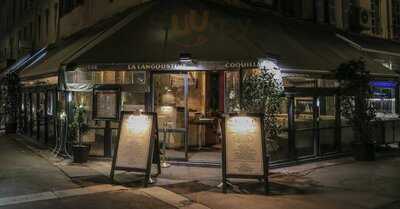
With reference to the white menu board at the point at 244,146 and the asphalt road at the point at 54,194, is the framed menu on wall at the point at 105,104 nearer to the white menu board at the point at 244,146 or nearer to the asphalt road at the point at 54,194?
the asphalt road at the point at 54,194

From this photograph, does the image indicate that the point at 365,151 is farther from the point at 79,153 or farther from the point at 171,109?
the point at 79,153

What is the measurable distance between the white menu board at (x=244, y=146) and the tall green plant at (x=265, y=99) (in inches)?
32.5

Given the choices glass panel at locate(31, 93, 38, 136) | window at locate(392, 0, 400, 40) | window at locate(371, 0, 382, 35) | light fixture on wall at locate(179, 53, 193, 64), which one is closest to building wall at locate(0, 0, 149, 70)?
glass panel at locate(31, 93, 38, 136)

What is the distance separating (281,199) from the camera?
7547 millimetres

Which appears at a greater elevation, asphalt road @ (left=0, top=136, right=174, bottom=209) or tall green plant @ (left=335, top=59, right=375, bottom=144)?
tall green plant @ (left=335, top=59, right=375, bottom=144)

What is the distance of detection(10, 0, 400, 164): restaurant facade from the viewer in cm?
1066

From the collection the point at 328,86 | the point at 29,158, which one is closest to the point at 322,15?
the point at 328,86

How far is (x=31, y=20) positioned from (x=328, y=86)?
1917cm

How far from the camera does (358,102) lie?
12.1 meters

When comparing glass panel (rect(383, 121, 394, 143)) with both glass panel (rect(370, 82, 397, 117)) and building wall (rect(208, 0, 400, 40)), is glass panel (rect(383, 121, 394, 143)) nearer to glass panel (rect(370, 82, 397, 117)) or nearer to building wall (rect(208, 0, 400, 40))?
glass panel (rect(370, 82, 397, 117))

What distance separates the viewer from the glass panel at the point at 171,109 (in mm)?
12500

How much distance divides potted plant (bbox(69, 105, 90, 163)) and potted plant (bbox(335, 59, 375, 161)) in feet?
24.9

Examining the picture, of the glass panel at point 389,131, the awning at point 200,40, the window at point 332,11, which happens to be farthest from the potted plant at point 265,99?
the window at point 332,11

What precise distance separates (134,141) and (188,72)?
3.28 metres
